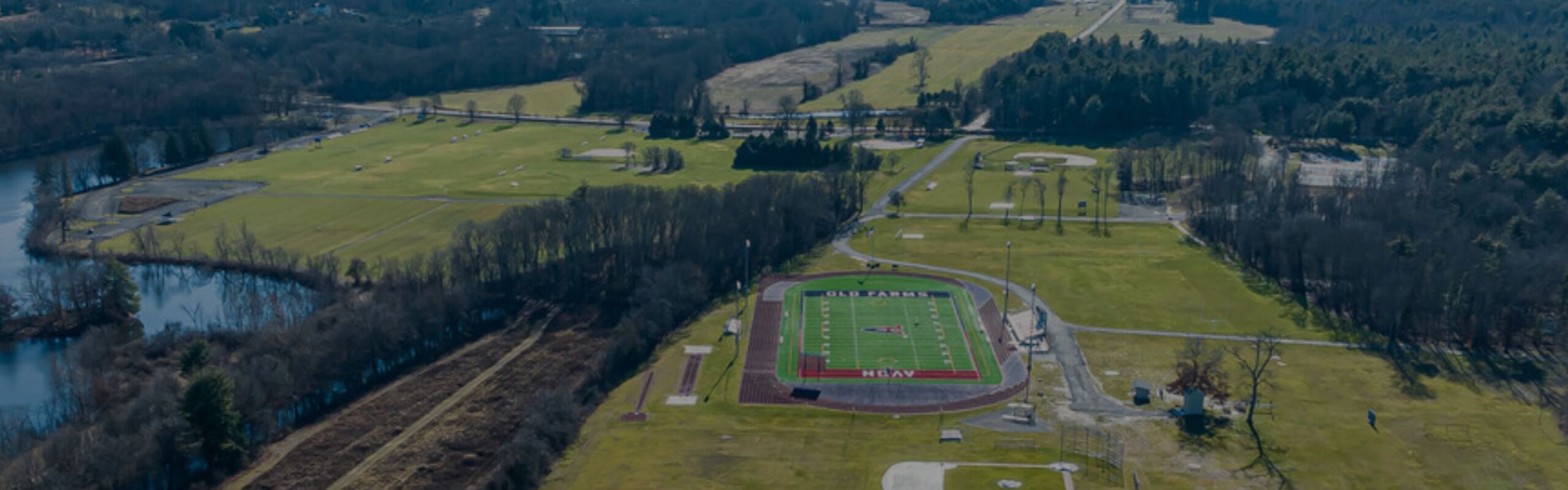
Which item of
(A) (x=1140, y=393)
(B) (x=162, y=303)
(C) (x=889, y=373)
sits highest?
(B) (x=162, y=303)

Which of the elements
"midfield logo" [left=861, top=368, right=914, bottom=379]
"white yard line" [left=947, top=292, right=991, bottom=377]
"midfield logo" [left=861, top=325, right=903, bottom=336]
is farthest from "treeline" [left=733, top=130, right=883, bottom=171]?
"midfield logo" [left=861, top=368, right=914, bottom=379]

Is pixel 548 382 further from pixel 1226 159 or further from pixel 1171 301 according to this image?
pixel 1226 159

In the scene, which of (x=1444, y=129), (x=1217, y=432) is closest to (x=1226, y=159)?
(x=1444, y=129)

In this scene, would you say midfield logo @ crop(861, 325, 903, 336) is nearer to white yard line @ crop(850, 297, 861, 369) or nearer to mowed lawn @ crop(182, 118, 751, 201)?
white yard line @ crop(850, 297, 861, 369)

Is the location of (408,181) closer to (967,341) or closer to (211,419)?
(211,419)

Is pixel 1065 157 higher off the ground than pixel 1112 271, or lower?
higher

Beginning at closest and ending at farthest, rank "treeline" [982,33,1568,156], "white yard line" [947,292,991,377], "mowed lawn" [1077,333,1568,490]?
1. "mowed lawn" [1077,333,1568,490]
2. "white yard line" [947,292,991,377]
3. "treeline" [982,33,1568,156]

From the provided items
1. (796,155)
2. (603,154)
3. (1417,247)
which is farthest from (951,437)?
(603,154)
